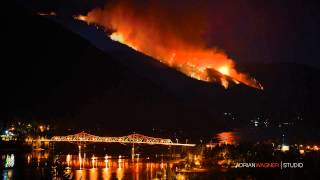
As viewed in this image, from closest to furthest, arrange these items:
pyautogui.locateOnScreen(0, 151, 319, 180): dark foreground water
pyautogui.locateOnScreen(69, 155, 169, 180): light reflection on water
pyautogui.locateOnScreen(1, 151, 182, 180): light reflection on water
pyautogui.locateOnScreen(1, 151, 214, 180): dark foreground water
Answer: pyautogui.locateOnScreen(0, 151, 319, 180): dark foreground water
pyautogui.locateOnScreen(1, 151, 214, 180): dark foreground water
pyautogui.locateOnScreen(1, 151, 182, 180): light reflection on water
pyautogui.locateOnScreen(69, 155, 169, 180): light reflection on water

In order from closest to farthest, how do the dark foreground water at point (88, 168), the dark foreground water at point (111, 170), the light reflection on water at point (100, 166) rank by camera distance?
the dark foreground water at point (111, 170) → the dark foreground water at point (88, 168) → the light reflection on water at point (100, 166)

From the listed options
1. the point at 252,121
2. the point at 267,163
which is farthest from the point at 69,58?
the point at 267,163

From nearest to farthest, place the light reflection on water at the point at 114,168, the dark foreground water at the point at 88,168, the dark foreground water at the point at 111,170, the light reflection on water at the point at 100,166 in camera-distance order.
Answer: the dark foreground water at the point at 111,170 < the dark foreground water at the point at 88,168 < the light reflection on water at the point at 100,166 < the light reflection on water at the point at 114,168

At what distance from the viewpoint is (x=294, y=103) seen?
75750mm

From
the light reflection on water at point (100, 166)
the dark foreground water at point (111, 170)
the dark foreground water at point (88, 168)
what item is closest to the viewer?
the dark foreground water at point (111, 170)

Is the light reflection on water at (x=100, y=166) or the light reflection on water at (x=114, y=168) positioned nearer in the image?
the light reflection on water at (x=100, y=166)

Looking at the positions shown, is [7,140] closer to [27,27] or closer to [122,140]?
[122,140]

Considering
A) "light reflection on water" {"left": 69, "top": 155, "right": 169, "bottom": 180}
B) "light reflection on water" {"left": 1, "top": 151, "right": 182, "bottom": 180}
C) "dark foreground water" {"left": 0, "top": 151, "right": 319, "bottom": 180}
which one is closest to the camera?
"dark foreground water" {"left": 0, "top": 151, "right": 319, "bottom": 180}

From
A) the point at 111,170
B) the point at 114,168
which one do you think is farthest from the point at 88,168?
the point at 111,170

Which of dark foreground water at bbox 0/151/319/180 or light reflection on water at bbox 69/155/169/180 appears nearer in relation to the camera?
dark foreground water at bbox 0/151/319/180

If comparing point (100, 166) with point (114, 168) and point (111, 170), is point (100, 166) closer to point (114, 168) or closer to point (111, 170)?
point (114, 168)

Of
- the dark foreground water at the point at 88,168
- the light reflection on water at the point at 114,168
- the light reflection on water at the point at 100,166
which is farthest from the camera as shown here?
the light reflection on water at the point at 114,168

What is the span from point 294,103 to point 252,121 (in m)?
15.9

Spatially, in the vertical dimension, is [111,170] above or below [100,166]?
below
